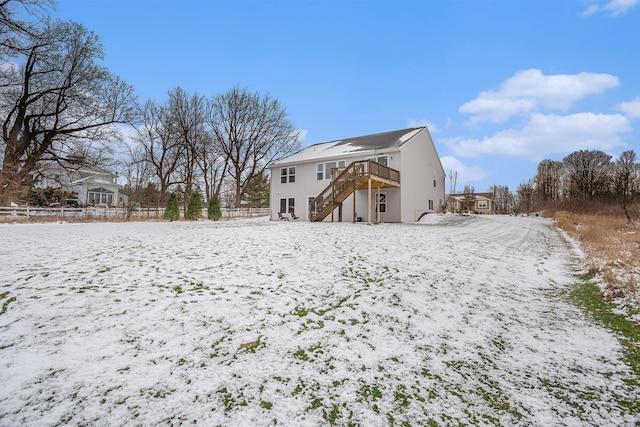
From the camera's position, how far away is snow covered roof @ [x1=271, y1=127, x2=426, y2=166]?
19.8m

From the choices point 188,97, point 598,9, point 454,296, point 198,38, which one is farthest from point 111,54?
point 598,9

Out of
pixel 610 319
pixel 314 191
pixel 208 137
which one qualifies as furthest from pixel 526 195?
pixel 610 319

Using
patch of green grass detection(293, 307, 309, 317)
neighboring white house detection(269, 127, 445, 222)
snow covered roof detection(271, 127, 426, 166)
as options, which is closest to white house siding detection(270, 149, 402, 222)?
neighboring white house detection(269, 127, 445, 222)

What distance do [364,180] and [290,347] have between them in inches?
526

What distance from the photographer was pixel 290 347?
3.28 m

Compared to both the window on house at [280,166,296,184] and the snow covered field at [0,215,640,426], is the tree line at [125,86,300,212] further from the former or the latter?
the snow covered field at [0,215,640,426]

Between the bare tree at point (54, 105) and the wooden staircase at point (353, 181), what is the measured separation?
665 inches

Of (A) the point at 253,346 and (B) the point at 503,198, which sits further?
(B) the point at 503,198

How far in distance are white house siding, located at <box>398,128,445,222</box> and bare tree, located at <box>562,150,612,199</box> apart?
31.0 metres

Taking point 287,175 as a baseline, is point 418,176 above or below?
below

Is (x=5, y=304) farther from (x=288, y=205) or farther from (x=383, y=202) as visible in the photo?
(x=288, y=205)

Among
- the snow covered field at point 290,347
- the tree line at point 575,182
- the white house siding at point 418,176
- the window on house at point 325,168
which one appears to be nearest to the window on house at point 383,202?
the white house siding at point 418,176

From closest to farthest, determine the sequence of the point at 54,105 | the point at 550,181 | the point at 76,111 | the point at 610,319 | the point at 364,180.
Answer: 1. the point at 610,319
2. the point at 364,180
3. the point at 54,105
4. the point at 76,111
5. the point at 550,181

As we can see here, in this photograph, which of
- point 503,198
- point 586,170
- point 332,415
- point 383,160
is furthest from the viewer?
point 503,198
